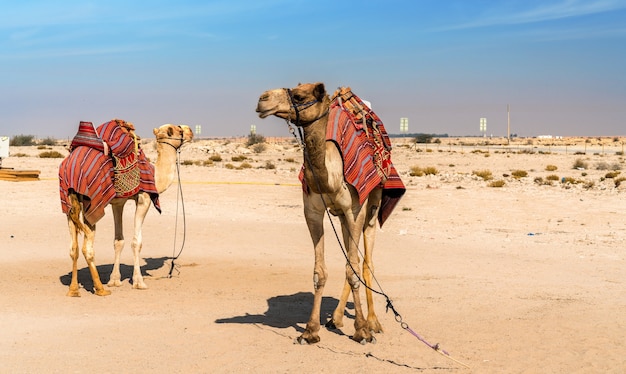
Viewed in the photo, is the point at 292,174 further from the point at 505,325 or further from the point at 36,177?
the point at 505,325

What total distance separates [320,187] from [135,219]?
5198 mm

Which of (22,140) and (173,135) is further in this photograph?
(22,140)

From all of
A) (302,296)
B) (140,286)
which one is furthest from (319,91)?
(140,286)

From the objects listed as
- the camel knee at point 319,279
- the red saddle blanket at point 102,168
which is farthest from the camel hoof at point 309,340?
the red saddle blanket at point 102,168

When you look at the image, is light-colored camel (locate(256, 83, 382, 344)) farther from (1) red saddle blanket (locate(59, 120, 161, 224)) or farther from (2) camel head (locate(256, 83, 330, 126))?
(1) red saddle blanket (locate(59, 120, 161, 224))

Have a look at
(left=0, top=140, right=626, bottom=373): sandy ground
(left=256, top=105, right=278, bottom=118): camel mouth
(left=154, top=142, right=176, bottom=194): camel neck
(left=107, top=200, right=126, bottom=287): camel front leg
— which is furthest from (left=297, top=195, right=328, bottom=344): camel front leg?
(left=107, top=200, right=126, bottom=287): camel front leg

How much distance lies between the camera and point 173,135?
1312 centimetres

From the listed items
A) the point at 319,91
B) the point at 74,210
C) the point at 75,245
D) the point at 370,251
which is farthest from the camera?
the point at 75,245

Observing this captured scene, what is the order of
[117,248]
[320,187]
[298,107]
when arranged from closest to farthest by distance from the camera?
[298,107], [320,187], [117,248]

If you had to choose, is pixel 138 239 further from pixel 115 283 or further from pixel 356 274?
pixel 356 274

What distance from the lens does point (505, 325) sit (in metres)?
9.75

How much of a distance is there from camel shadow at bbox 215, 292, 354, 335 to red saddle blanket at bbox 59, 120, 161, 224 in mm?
2967

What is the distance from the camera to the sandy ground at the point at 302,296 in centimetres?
830

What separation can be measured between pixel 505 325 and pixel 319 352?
265 centimetres
